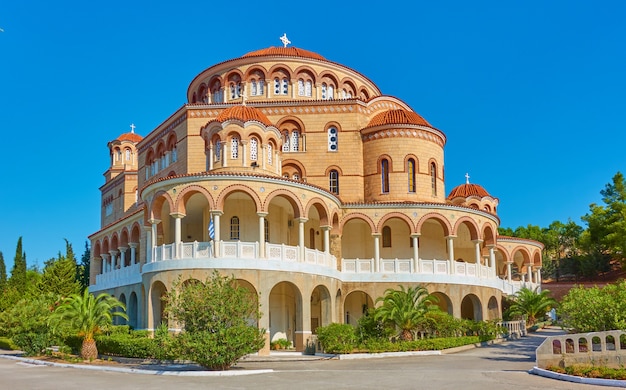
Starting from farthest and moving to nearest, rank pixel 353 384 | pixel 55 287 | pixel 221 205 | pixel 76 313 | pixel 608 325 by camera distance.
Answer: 1. pixel 55 287
2. pixel 221 205
3. pixel 76 313
4. pixel 608 325
5. pixel 353 384

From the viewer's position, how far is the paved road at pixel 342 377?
58.1 ft

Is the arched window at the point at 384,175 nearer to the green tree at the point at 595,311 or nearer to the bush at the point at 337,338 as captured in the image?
the bush at the point at 337,338

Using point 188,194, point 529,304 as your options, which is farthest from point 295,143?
point 529,304

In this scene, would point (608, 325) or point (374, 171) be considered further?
point (374, 171)

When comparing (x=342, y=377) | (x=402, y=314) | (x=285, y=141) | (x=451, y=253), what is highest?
(x=285, y=141)

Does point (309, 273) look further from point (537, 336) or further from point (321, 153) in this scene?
point (537, 336)

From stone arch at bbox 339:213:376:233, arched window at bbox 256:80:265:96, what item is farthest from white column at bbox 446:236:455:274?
arched window at bbox 256:80:265:96

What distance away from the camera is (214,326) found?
21797 millimetres

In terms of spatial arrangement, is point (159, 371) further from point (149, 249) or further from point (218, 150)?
point (218, 150)

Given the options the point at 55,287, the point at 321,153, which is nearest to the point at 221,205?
the point at 321,153

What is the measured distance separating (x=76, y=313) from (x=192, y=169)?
12762 mm

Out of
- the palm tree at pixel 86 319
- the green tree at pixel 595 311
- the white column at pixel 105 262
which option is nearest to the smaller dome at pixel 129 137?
the white column at pixel 105 262

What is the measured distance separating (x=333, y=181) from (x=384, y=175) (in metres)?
2.94

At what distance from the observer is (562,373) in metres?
19.0
